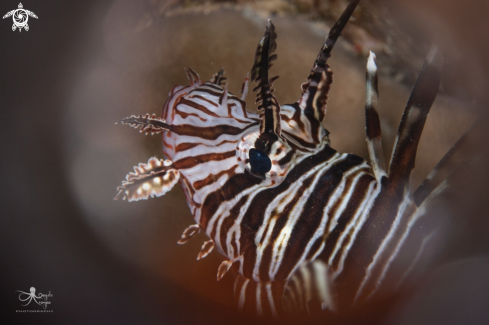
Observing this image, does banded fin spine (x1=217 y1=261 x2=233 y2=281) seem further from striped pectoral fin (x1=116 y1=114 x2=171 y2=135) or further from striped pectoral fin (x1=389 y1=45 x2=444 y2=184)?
striped pectoral fin (x1=389 y1=45 x2=444 y2=184)

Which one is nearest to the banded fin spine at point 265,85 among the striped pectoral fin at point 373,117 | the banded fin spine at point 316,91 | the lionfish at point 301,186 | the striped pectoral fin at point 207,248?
the lionfish at point 301,186

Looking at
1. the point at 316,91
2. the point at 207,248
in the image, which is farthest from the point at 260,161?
the point at 207,248

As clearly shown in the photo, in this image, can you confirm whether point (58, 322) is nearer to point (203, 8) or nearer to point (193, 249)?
point (193, 249)

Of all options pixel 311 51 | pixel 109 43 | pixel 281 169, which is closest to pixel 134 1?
pixel 109 43

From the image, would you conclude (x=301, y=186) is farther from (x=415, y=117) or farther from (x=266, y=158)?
(x=415, y=117)

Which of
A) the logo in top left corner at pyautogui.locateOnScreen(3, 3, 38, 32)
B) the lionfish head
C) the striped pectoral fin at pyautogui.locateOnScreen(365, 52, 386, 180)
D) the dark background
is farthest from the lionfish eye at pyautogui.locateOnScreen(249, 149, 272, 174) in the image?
the logo in top left corner at pyautogui.locateOnScreen(3, 3, 38, 32)

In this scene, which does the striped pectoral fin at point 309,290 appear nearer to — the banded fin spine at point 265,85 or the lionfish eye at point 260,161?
the lionfish eye at point 260,161
